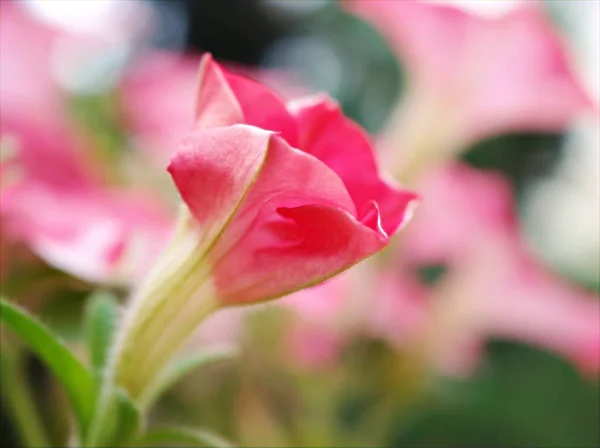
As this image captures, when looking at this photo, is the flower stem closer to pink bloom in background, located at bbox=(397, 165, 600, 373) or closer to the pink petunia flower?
the pink petunia flower

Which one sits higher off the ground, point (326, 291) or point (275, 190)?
point (275, 190)

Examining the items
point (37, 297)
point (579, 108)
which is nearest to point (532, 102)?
point (579, 108)

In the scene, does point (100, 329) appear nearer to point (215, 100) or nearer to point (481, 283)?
point (215, 100)

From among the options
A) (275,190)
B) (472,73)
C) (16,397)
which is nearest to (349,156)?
(275,190)

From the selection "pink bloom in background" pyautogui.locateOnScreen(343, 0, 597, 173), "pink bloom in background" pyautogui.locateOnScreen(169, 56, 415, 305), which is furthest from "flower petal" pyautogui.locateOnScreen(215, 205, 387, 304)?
"pink bloom in background" pyautogui.locateOnScreen(343, 0, 597, 173)

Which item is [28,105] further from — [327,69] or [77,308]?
[327,69]

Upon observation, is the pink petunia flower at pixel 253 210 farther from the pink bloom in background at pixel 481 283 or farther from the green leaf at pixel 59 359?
the pink bloom in background at pixel 481 283

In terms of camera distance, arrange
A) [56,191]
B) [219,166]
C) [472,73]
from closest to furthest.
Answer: [219,166]
[56,191]
[472,73]
